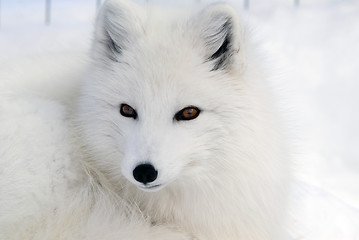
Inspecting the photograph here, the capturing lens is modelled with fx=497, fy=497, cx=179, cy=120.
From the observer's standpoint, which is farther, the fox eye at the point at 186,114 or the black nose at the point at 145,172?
the fox eye at the point at 186,114

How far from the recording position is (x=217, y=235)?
1.91 meters

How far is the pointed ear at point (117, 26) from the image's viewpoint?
5.81 feet

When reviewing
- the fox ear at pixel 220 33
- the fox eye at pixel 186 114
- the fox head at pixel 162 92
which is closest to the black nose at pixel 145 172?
the fox head at pixel 162 92

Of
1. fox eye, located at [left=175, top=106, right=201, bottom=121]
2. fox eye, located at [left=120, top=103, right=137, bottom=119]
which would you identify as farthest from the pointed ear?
fox eye, located at [left=175, top=106, right=201, bottom=121]

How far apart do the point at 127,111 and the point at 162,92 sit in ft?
0.51

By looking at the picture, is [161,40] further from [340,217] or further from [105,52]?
[340,217]

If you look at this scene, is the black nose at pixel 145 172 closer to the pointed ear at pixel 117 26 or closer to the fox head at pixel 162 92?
the fox head at pixel 162 92

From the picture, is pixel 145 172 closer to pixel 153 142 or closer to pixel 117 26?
pixel 153 142

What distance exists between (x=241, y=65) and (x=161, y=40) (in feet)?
1.00

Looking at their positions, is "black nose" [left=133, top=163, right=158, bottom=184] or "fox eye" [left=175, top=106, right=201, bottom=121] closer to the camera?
"black nose" [left=133, top=163, right=158, bottom=184]

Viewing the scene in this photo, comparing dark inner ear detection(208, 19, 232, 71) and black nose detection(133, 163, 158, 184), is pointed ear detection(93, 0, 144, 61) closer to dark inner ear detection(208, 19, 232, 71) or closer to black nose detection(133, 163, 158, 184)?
dark inner ear detection(208, 19, 232, 71)

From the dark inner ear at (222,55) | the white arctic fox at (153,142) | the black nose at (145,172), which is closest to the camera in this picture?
the black nose at (145,172)

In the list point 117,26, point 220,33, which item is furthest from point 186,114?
point 117,26

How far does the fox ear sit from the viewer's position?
1.71 metres
